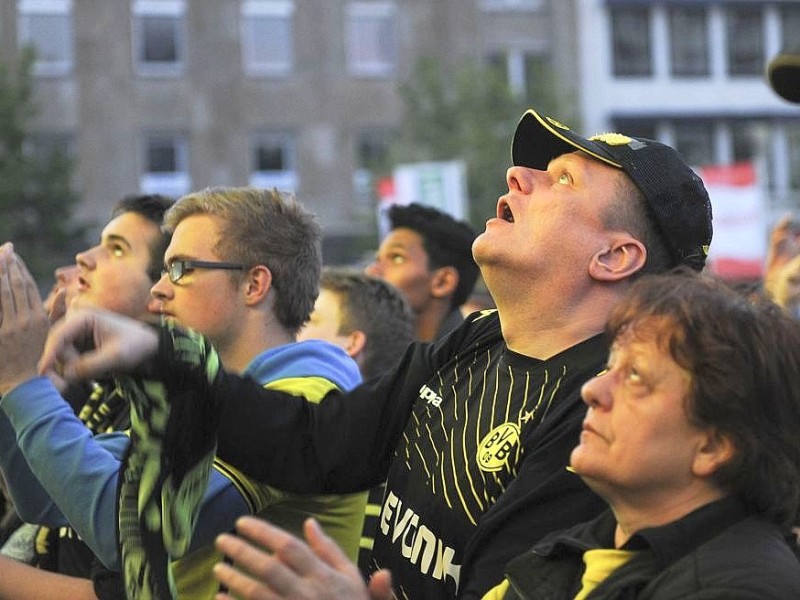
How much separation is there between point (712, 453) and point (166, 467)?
1.01 metres

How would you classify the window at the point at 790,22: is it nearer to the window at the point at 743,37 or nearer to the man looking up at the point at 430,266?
the window at the point at 743,37

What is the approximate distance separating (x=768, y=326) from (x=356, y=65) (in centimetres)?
3029

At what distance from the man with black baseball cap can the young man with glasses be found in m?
0.14

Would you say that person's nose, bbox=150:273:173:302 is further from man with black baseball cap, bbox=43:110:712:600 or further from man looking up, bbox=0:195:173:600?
man with black baseball cap, bbox=43:110:712:600

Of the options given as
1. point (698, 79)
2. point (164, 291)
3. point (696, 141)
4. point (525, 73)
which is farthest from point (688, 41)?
point (164, 291)

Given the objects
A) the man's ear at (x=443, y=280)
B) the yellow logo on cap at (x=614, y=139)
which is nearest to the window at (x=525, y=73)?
the man's ear at (x=443, y=280)

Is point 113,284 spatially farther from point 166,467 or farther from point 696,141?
point 696,141

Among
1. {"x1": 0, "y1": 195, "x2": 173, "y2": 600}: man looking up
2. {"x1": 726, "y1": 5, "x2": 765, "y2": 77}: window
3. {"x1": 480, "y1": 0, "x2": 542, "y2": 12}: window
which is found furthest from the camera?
{"x1": 726, "y1": 5, "x2": 765, "y2": 77}: window

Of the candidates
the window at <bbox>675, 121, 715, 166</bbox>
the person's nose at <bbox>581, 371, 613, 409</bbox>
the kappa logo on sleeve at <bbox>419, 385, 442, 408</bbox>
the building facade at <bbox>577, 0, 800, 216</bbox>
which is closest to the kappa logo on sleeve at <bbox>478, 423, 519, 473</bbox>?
the kappa logo on sleeve at <bbox>419, 385, 442, 408</bbox>

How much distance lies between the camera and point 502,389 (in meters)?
2.59

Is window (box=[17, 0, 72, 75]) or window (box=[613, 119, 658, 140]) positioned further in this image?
window (box=[613, 119, 658, 140])

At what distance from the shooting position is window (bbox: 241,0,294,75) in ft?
102

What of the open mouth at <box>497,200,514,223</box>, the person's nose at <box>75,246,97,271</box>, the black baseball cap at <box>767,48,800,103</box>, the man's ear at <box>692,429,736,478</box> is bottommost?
the man's ear at <box>692,429,736,478</box>

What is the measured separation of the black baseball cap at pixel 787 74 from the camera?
134 inches
